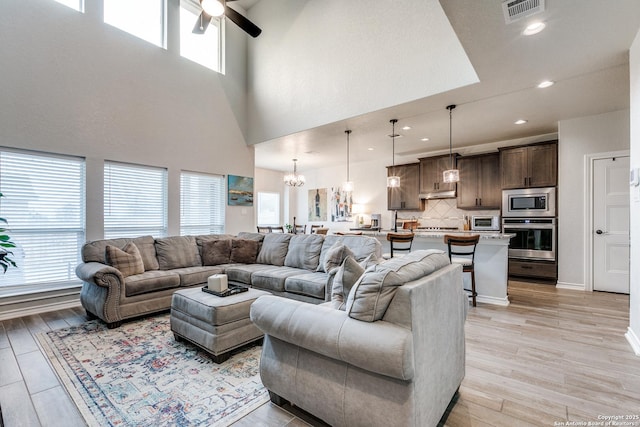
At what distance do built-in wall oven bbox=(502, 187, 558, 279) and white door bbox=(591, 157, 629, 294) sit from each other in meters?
0.56

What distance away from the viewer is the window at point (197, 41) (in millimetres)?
5352

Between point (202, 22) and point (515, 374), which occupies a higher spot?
point (202, 22)

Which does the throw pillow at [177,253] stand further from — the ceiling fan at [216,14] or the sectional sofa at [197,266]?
the ceiling fan at [216,14]

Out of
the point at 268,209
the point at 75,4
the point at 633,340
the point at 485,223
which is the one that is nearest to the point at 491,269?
the point at 633,340

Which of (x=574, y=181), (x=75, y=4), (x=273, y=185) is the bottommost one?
(x=574, y=181)

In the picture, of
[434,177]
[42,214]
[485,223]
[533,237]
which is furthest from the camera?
[434,177]

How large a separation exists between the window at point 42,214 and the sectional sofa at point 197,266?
74cm

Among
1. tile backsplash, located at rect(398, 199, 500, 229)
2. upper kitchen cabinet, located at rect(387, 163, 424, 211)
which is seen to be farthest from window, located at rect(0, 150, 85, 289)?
tile backsplash, located at rect(398, 199, 500, 229)

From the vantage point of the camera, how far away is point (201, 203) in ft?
18.5

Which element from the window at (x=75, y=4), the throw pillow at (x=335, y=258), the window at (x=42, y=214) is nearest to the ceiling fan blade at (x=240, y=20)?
the window at (x=75, y=4)

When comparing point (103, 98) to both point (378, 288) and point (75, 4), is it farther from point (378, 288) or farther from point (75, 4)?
point (378, 288)

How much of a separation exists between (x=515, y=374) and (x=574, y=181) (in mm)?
4143

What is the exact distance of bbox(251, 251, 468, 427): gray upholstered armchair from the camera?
127 cm

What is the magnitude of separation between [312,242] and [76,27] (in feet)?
14.7
